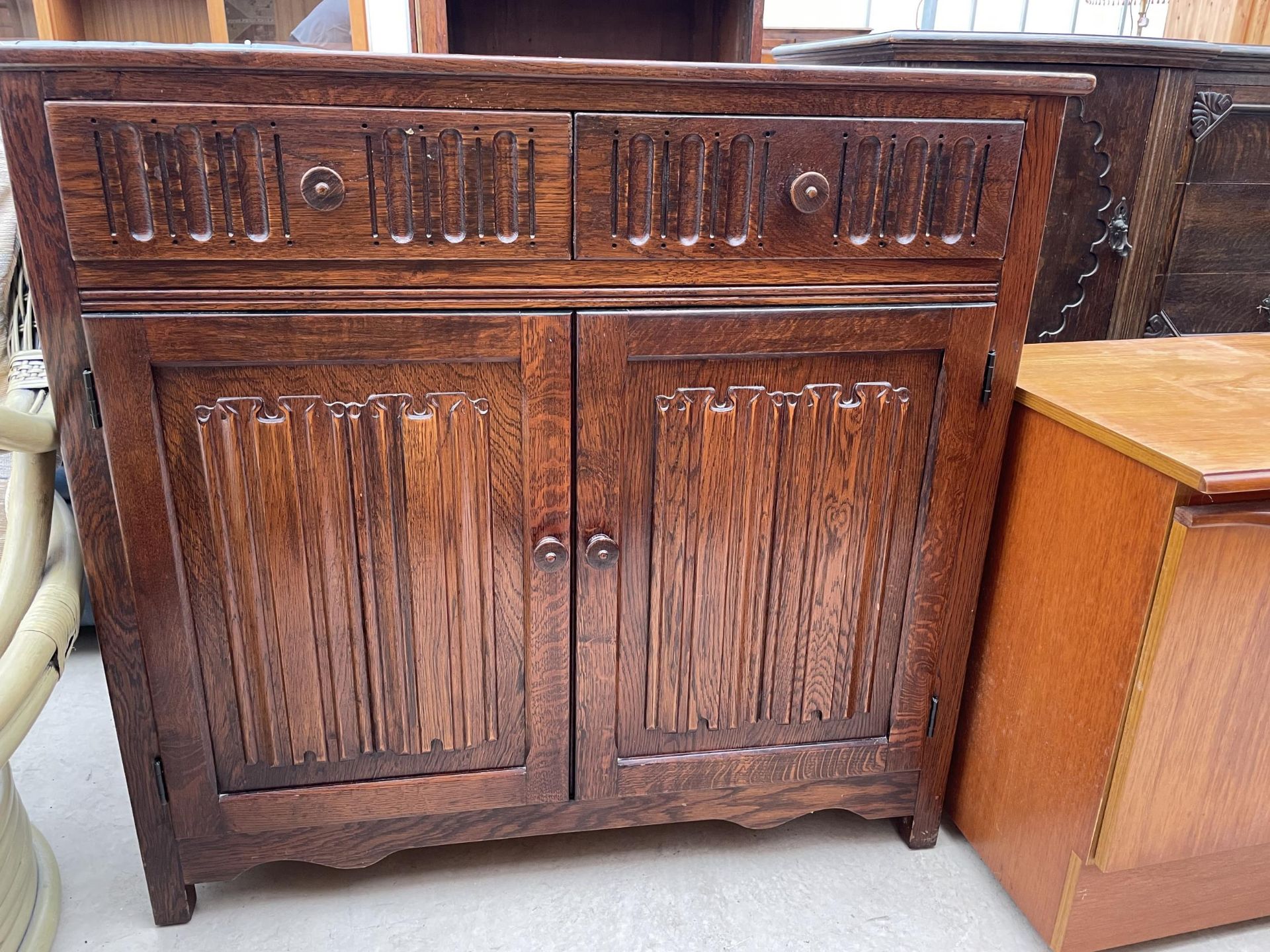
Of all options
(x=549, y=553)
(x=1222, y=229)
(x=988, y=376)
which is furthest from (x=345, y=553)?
(x=1222, y=229)

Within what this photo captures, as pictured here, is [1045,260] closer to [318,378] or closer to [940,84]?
[940,84]

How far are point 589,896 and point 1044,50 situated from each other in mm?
1341

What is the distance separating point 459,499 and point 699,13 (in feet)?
3.06

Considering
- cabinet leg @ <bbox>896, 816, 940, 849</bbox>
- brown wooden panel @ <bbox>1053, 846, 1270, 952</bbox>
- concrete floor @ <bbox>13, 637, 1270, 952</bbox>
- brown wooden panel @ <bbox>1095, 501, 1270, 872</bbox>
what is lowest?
concrete floor @ <bbox>13, 637, 1270, 952</bbox>

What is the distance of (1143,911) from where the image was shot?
104 cm

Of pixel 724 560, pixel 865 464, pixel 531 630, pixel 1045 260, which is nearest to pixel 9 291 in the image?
pixel 531 630

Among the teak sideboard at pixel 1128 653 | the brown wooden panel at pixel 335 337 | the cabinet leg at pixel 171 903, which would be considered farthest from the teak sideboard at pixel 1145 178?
the cabinet leg at pixel 171 903

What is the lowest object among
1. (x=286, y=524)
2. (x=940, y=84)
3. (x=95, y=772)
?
(x=95, y=772)

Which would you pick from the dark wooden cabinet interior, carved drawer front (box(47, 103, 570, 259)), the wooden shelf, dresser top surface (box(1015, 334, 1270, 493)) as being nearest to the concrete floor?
dresser top surface (box(1015, 334, 1270, 493))

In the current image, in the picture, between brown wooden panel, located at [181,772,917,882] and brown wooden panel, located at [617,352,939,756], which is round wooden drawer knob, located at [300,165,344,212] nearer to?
brown wooden panel, located at [617,352,939,756]

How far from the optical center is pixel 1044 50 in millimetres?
1283

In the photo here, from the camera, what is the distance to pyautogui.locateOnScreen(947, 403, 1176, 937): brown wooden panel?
0.90 m

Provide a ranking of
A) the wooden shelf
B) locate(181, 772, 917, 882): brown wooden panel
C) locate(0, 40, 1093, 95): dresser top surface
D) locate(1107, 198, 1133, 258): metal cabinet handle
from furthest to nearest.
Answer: the wooden shelf < locate(1107, 198, 1133, 258): metal cabinet handle < locate(181, 772, 917, 882): brown wooden panel < locate(0, 40, 1093, 95): dresser top surface

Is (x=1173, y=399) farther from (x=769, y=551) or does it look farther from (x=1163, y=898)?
(x=1163, y=898)
